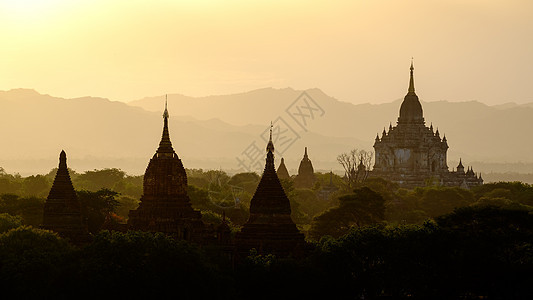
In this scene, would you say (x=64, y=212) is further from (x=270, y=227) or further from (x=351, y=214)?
(x=351, y=214)

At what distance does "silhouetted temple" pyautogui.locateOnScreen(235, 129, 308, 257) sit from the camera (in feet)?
251

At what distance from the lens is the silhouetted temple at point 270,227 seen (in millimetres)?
76625

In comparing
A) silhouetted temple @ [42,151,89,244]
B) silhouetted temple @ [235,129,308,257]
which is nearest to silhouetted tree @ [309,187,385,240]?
silhouetted temple @ [235,129,308,257]

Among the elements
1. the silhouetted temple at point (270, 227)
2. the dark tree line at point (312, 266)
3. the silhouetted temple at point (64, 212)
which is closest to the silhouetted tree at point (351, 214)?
the silhouetted temple at point (270, 227)

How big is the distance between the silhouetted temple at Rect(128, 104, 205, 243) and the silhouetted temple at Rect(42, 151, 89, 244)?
3747 mm

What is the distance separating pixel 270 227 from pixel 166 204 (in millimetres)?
7033

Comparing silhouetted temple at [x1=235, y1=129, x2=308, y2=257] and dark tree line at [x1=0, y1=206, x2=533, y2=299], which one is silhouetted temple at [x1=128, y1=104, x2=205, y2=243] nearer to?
silhouetted temple at [x1=235, y1=129, x2=308, y2=257]

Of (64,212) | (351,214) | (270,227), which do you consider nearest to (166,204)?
(64,212)

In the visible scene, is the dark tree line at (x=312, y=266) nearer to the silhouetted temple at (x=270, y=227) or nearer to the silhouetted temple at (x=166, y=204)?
the silhouetted temple at (x=270, y=227)

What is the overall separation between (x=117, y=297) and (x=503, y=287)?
1989cm

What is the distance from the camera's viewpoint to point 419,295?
222 ft

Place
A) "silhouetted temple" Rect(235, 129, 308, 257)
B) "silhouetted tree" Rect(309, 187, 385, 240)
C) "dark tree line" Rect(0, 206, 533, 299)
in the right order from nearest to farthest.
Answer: "dark tree line" Rect(0, 206, 533, 299)
"silhouetted temple" Rect(235, 129, 308, 257)
"silhouetted tree" Rect(309, 187, 385, 240)

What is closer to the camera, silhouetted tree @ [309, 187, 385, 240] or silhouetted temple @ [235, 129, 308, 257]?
silhouetted temple @ [235, 129, 308, 257]

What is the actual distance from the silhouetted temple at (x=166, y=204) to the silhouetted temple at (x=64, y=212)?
3747 millimetres
